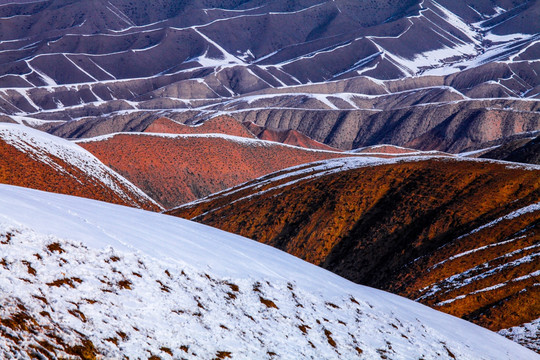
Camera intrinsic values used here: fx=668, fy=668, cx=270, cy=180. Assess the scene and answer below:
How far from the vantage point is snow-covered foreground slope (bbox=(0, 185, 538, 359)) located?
864 cm

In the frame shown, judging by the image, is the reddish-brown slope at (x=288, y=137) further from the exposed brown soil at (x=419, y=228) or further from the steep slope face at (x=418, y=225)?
the exposed brown soil at (x=419, y=228)

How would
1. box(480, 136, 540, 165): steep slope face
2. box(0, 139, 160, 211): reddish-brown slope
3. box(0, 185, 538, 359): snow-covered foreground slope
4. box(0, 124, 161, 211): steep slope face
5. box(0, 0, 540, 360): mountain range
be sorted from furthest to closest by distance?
box(480, 136, 540, 165): steep slope face → box(0, 124, 161, 211): steep slope face → box(0, 139, 160, 211): reddish-brown slope → box(0, 0, 540, 360): mountain range → box(0, 185, 538, 359): snow-covered foreground slope

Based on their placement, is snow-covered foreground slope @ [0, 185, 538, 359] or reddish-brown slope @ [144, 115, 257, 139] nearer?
snow-covered foreground slope @ [0, 185, 538, 359]

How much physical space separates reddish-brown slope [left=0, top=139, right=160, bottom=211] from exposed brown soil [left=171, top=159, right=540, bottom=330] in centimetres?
767

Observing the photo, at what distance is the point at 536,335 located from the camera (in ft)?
76.1

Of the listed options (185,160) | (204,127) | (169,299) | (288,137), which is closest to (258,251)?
(169,299)

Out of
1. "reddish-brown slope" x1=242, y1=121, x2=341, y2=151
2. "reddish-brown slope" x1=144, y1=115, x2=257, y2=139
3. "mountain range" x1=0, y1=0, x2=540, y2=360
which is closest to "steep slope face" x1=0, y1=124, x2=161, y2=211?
"mountain range" x1=0, y1=0, x2=540, y2=360

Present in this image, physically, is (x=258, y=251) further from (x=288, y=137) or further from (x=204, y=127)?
(x=288, y=137)

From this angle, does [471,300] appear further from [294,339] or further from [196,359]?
[196,359]

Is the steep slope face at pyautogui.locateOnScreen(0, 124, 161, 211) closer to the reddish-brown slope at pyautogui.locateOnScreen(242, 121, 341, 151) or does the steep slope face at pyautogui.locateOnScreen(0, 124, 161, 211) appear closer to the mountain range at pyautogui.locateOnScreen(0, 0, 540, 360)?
the mountain range at pyautogui.locateOnScreen(0, 0, 540, 360)

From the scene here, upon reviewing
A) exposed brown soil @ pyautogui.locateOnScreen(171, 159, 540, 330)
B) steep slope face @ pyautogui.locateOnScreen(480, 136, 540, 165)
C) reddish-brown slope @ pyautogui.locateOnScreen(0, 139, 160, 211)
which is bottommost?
reddish-brown slope @ pyautogui.locateOnScreen(0, 139, 160, 211)

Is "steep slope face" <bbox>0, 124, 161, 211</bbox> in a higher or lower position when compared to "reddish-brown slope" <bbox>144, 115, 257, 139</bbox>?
lower

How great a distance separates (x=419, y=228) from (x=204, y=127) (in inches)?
2257

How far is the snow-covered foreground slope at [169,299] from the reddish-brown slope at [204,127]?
237 ft
